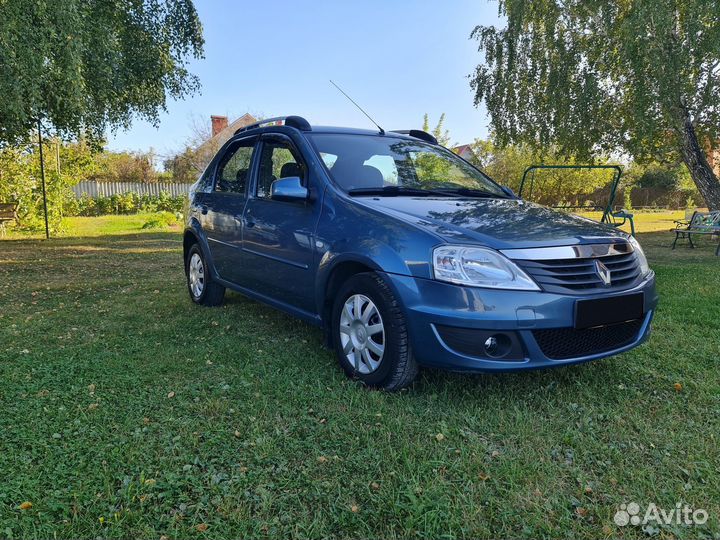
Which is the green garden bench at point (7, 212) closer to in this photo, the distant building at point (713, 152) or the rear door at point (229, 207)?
the rear door at point (229, 207)

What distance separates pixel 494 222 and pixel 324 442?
62.7 inches

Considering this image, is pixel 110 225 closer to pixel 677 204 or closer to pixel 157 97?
pixel 157 97

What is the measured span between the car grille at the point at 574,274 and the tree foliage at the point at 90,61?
20.2 feet

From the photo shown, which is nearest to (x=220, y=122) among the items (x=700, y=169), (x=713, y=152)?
(x=713, y=152)

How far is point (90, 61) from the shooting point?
7879mm

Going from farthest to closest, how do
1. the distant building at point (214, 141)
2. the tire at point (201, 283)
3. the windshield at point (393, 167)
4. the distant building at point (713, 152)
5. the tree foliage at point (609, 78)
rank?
1. the distant building at point (214, 141)
2. the distant building at point (713, 152)
3. the tree foliage at point (609, 78)
4. the tire at point (201, 283)
5. the windshield at point (393, 167)

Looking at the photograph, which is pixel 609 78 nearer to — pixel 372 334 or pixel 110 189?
pixel 372 334

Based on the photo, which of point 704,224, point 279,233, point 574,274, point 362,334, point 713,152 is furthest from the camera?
point 713,152

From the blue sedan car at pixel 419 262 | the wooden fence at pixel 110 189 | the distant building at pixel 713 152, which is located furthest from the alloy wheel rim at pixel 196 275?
the wooden fence at pixel 110 189

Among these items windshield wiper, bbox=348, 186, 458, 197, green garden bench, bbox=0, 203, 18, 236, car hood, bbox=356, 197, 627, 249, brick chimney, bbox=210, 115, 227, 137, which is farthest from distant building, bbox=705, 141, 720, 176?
brick chimney, bbox=210, 115, 227, 137

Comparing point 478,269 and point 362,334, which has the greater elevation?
point 478,269

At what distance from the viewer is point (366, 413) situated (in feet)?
9.20

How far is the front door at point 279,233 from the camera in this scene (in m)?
3.63

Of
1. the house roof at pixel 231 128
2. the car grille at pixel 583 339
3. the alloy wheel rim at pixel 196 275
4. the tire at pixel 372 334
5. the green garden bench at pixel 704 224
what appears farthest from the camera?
the house roof at pixel 231 128
